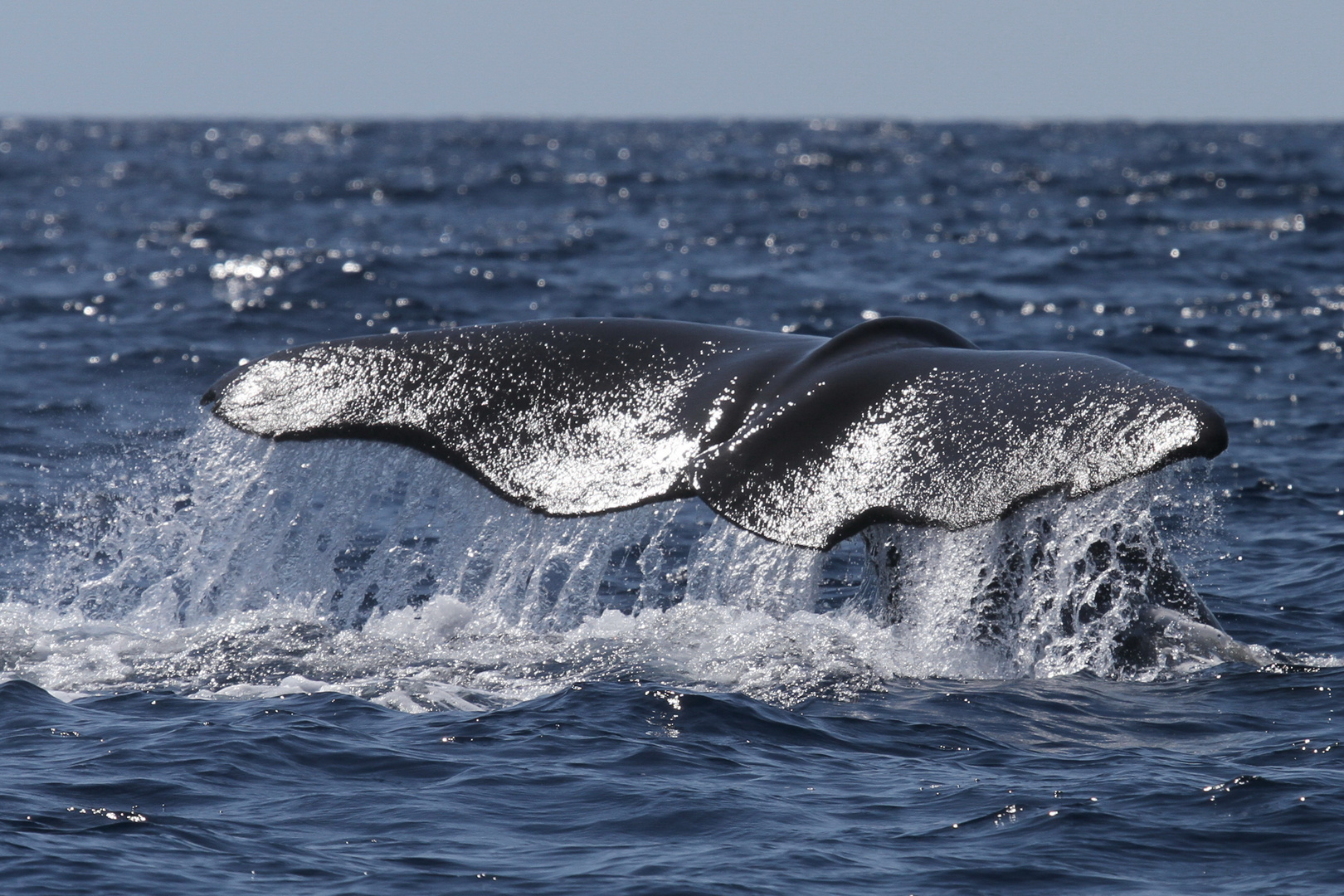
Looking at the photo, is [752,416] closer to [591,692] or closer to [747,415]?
[747,415]

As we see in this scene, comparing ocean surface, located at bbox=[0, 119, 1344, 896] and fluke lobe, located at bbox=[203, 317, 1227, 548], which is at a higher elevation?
fluke lobe, located at bbox=[203, 317, 1227, 548]

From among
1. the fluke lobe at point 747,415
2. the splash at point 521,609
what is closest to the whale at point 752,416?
the fluke lobe at point 747,415

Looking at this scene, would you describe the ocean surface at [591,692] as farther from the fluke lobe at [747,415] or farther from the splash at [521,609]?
the fluke lobe at [747,415]

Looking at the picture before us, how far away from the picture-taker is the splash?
6242 mm

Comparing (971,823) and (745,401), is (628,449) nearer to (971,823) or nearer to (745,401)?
(745,401)

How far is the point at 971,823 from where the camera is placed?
5547 mm

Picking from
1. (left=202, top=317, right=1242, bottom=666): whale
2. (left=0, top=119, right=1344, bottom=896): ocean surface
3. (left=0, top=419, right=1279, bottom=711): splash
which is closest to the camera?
(left=202, top=317, right=1242, bottom=666): whale

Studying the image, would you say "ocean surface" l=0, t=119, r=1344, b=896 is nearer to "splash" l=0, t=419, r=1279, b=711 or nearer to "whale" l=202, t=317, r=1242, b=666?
"splash" l=0, t=419, r=1279, b=711

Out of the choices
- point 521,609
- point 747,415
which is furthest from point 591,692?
point 747,415

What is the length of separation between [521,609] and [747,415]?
2484 millimetres

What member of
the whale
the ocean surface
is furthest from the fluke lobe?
the ocean surface

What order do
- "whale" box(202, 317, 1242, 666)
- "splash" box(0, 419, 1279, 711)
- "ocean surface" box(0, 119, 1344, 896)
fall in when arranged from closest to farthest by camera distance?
"whale" box(202, 317, 1242, 666) → "ocean surface" box(0, 119, 1344, 896) → "splash" box(0, 419, 1279, 711)

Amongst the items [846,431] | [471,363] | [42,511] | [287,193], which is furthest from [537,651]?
[287,193]

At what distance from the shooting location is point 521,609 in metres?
7.90
